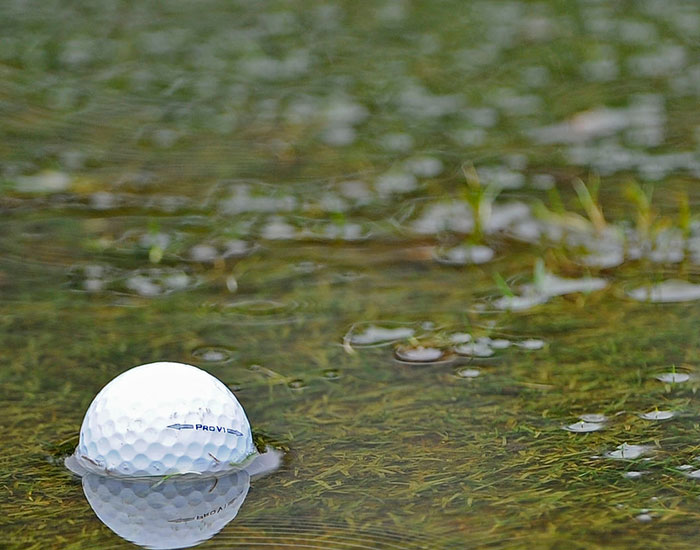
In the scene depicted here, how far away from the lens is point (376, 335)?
132 inches

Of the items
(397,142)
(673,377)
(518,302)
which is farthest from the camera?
(397,142)

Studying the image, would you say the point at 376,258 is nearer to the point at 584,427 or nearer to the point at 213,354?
the point at 213,354

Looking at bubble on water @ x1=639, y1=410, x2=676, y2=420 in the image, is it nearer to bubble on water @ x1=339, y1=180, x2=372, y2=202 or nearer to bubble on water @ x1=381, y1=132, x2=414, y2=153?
bubble on water @ x1=339, y1=180, x2=372, y2=202

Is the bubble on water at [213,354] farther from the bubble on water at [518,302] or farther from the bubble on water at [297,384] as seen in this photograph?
the bubble on water at [518,302]

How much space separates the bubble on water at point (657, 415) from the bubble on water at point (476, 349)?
1.80 feet

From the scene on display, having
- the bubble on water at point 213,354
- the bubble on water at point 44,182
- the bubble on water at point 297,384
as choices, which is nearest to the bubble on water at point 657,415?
the bubble on water at point 297,384

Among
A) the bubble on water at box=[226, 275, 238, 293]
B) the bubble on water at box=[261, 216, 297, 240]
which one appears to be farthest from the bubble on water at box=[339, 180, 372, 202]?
the bubble on water at box=[226, 275, 238, 293]

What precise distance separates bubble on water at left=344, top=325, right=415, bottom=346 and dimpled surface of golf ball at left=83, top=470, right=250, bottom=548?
32.5 inches

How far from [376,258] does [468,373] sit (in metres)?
0.96

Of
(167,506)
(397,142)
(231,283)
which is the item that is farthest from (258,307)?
(397,142)

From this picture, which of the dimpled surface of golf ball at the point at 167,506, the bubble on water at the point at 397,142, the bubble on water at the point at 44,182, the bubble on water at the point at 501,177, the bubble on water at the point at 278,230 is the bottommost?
the dimpled surface of golf ball at the point at 167,506

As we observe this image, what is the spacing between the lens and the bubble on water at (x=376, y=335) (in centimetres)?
330

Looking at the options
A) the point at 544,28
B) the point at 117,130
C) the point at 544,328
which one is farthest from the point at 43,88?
the point at 544,328

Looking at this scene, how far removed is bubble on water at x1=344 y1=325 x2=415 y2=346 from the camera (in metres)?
3.30
